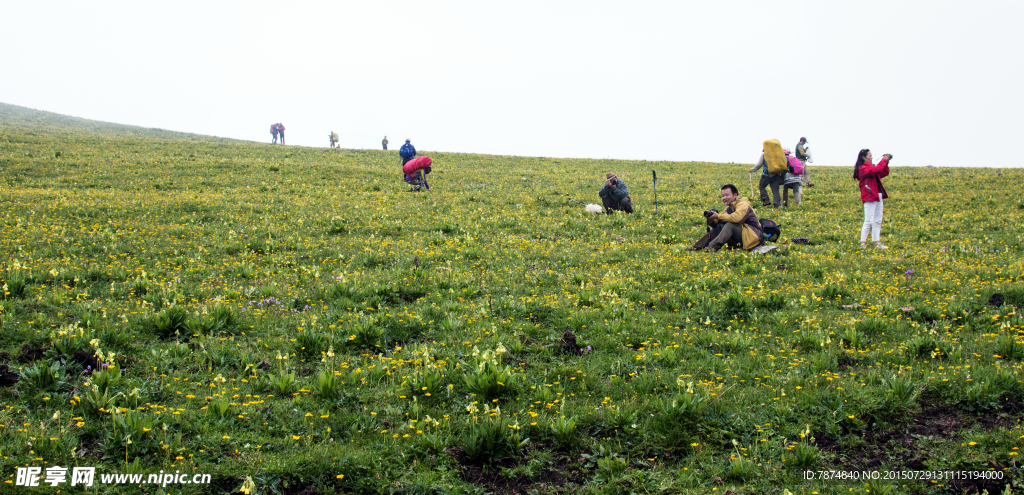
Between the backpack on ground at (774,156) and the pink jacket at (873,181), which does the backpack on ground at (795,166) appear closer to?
the backpack on ground at (774,156)

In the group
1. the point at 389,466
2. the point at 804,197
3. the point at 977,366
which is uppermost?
the point at 804,197

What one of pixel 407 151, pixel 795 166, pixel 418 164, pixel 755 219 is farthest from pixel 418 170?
pixel 795 166

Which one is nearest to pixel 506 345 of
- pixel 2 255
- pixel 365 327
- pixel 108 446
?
pixel 365 327

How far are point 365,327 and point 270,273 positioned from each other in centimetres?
445

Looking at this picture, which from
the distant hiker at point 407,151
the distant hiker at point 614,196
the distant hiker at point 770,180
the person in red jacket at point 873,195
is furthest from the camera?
the distant hiker at point 407,151

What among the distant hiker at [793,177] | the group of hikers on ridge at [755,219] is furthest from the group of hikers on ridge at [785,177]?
the group of hikers on ridge at [755,219]

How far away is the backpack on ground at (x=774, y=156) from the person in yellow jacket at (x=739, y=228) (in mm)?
8434

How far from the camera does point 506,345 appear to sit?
23.8 ft

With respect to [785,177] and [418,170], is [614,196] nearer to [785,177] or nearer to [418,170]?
[785,177]

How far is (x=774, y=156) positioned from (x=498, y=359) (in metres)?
18.3

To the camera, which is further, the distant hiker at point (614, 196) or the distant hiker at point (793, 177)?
the distant hiker at point (793, 177)

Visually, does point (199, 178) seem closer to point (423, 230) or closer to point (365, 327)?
point (423, 230)

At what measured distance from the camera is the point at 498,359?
6746 millimetres

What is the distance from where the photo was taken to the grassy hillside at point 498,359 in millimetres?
4633
